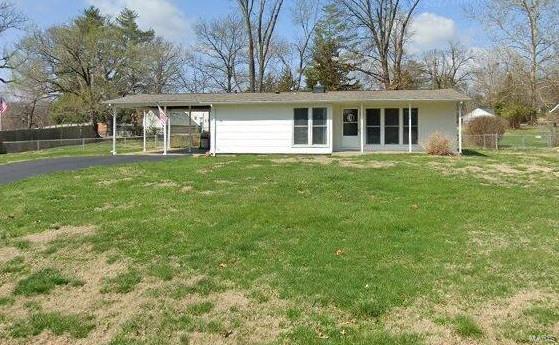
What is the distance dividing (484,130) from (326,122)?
470 inches

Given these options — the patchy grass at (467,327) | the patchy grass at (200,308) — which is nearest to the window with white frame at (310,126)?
the patchy grass at (200,308)

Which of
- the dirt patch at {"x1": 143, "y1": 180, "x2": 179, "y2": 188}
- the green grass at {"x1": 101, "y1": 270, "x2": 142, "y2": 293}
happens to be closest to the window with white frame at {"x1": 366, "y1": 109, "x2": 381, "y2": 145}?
the dirt patch at {"x1": 143, "y1": 180, "x2": 179, "y2": 188}

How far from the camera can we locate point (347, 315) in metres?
4.51

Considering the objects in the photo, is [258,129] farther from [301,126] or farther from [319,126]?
[319,126]

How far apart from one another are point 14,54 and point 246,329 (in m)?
43.4

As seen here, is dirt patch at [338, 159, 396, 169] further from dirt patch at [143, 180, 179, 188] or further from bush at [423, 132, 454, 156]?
dirt patch at [143, 180, 179, 188]

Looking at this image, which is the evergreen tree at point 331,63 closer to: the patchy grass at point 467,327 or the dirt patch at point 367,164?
the dirt patch at point 367,164

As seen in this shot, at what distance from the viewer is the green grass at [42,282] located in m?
5.37

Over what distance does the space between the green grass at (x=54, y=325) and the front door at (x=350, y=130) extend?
18.6m

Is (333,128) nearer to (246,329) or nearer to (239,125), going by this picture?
(239,125)

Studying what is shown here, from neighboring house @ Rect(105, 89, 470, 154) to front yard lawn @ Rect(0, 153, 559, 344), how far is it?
10408 mm

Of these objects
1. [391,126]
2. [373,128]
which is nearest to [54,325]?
[373,128]

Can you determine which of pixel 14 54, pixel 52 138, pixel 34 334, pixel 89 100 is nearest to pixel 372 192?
pixel 34 334

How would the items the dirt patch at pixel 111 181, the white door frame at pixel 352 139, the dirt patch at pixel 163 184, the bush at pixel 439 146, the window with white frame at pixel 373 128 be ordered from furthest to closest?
the white door frame at pixel 352 139
the window with white frame at pixel 373 128
the bush at pixel 439 146
the dirt patch at pixel 111 181
the dirt patch at pixel 163 184
